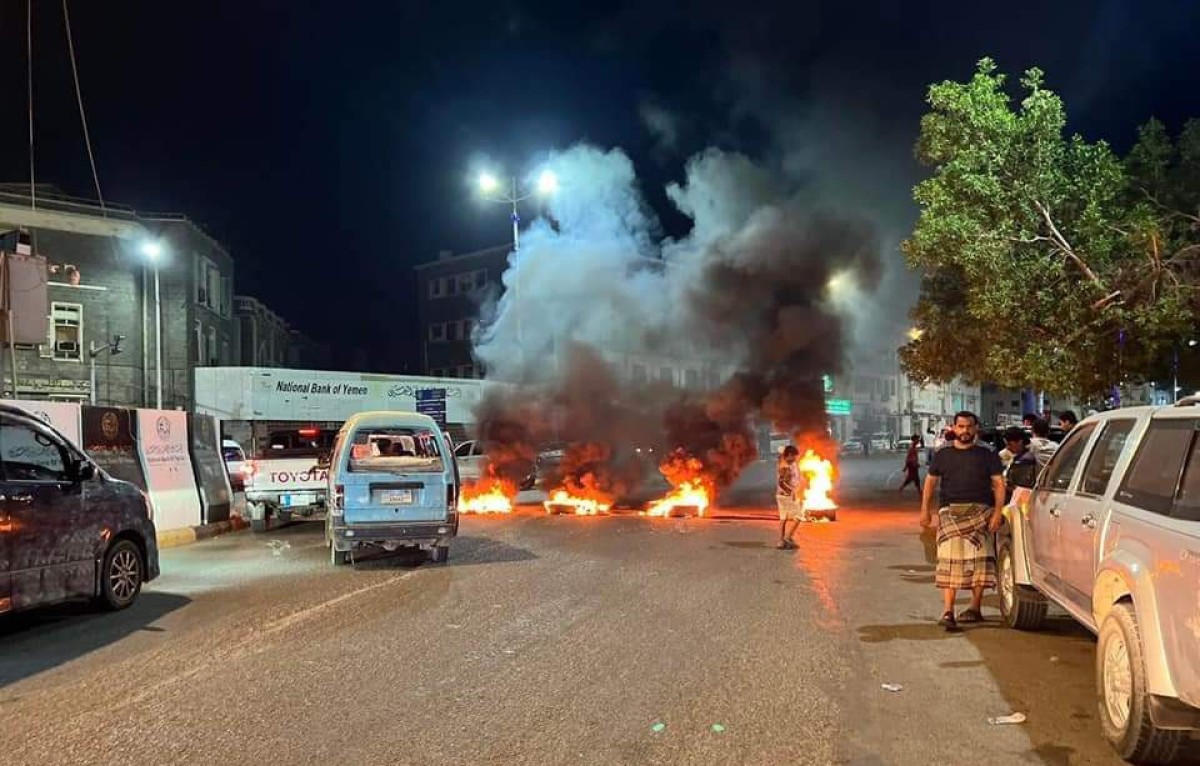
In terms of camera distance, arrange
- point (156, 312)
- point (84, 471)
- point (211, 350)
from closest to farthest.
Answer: point (84, 471)
point (156, 312)
point (211, 350)

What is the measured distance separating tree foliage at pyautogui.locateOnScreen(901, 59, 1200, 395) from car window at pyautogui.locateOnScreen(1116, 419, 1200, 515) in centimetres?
864

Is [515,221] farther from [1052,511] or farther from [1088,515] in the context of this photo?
[1088,515]

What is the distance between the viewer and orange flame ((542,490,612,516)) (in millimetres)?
17719

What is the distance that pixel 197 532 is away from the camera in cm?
1406

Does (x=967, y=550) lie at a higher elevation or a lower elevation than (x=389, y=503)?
lower

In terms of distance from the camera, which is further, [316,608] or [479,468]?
[479,468]

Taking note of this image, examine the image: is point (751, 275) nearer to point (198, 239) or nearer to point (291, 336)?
point (198, 239)

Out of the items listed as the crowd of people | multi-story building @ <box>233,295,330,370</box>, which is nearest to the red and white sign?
the crowd of people

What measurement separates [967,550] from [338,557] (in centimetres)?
738

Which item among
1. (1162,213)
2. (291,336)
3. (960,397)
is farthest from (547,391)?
(960,397)

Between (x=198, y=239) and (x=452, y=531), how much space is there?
2535cm

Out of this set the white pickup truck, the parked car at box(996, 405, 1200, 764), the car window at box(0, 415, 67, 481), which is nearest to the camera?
the parked car at box(996, 405, 1200, 764)

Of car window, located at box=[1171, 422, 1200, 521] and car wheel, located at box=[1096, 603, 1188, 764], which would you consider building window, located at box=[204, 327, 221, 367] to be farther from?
car window, located at box=[1171, 422, 1200, 521]

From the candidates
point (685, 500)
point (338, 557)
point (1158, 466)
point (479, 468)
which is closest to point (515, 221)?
point (479, 468)
